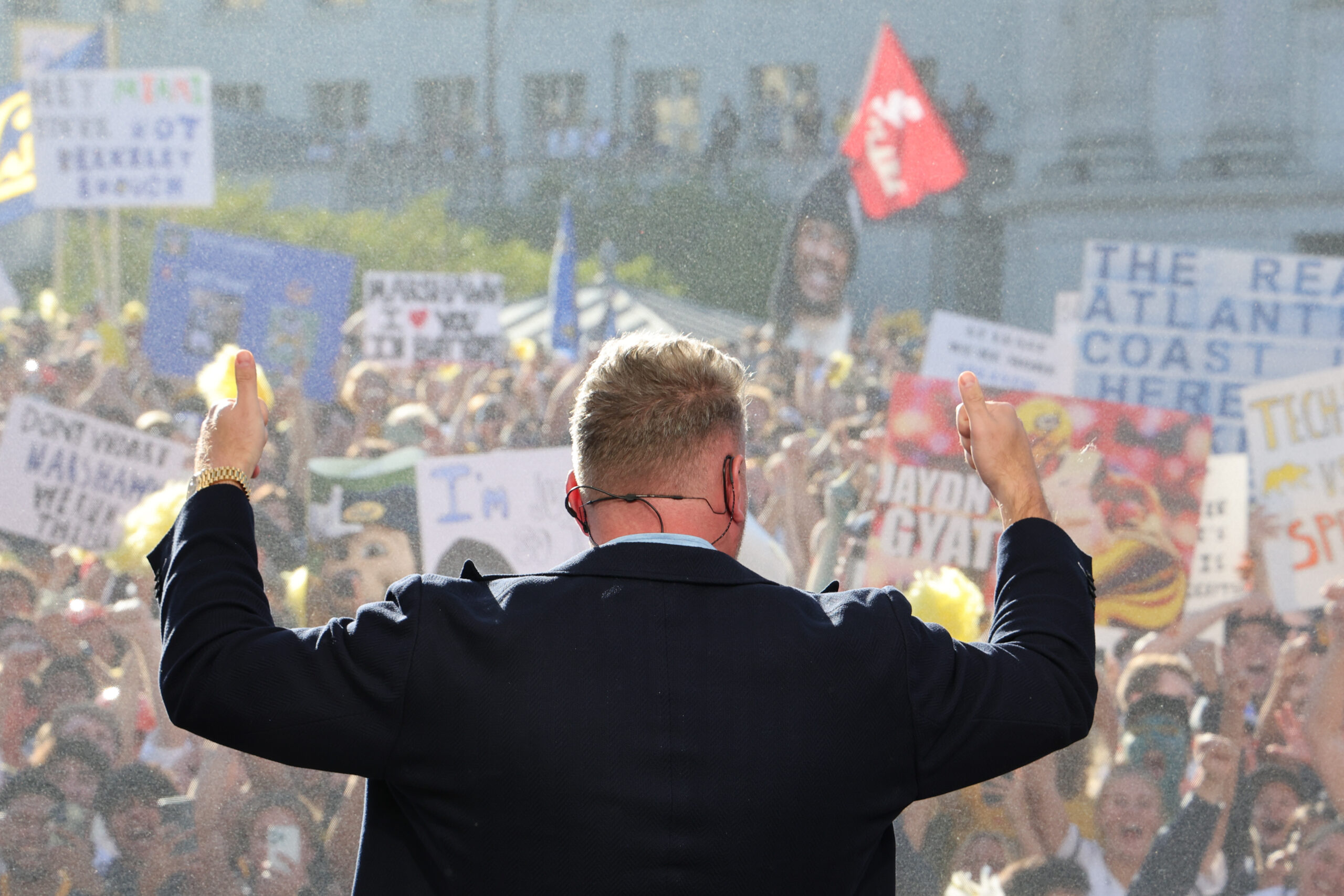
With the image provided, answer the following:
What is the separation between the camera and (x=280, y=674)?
3.60ft

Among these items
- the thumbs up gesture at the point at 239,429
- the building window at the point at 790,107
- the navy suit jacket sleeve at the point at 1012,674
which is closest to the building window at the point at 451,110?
the building window at the point at 790,107

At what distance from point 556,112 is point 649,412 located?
1.83 metres

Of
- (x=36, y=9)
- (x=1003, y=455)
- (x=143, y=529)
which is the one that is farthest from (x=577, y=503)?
(x=36, y=9)

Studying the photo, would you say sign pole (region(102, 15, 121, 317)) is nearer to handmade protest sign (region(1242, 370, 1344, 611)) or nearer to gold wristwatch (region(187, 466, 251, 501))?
gold wristwatch (region(187, 466, 251, 501))

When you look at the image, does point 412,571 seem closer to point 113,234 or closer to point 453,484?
point 453,484

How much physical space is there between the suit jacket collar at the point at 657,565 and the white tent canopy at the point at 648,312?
5.54ft

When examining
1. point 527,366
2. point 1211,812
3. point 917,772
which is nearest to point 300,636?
point 917,772

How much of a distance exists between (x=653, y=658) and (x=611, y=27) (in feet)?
6.82

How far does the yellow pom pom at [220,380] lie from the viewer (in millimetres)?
2883

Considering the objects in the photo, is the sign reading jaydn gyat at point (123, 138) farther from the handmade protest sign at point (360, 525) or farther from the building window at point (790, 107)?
the building window at point (790, 107)

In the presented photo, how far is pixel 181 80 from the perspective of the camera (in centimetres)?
291

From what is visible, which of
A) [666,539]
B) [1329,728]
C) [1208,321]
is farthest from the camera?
[1208,321]

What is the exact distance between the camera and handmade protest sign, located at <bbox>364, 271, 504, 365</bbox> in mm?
2859

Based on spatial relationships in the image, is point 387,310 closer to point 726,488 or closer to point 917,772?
point 726,488
